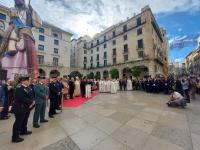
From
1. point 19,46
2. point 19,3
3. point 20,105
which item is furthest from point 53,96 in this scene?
point 19,3

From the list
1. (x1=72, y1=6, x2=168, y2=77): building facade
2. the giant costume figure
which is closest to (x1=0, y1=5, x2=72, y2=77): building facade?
(x1=72, y1=6, x2=168, y2=77): building facade

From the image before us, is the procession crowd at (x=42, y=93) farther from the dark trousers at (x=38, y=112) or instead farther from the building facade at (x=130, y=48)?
the building facade at (x=130, y=48)

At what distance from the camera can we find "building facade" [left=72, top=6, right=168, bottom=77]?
2758cm

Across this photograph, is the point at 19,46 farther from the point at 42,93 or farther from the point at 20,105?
the point at 20,105

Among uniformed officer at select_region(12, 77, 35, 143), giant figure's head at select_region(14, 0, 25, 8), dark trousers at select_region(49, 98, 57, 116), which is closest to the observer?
uniformed officer at select_region(12, 77, 35, 143)

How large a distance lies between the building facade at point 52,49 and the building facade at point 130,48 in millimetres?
9072

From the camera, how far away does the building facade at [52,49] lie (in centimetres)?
3478

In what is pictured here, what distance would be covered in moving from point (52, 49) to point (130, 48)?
2375 cm

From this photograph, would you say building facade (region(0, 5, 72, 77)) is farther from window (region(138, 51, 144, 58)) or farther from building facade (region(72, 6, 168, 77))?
window (region(138, 51, 144, 58))

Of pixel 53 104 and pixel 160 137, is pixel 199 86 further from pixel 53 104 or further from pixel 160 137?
pixel 53 104

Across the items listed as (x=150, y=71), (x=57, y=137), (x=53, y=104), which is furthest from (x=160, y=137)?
(x=150, y=71)

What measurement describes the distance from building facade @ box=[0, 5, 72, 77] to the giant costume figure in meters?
19.9

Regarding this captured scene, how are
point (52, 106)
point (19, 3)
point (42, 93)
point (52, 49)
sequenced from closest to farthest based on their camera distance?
point (42, 93), point (52, 106), point (19, 3), point (52, 49)

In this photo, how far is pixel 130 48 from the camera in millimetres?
31453
